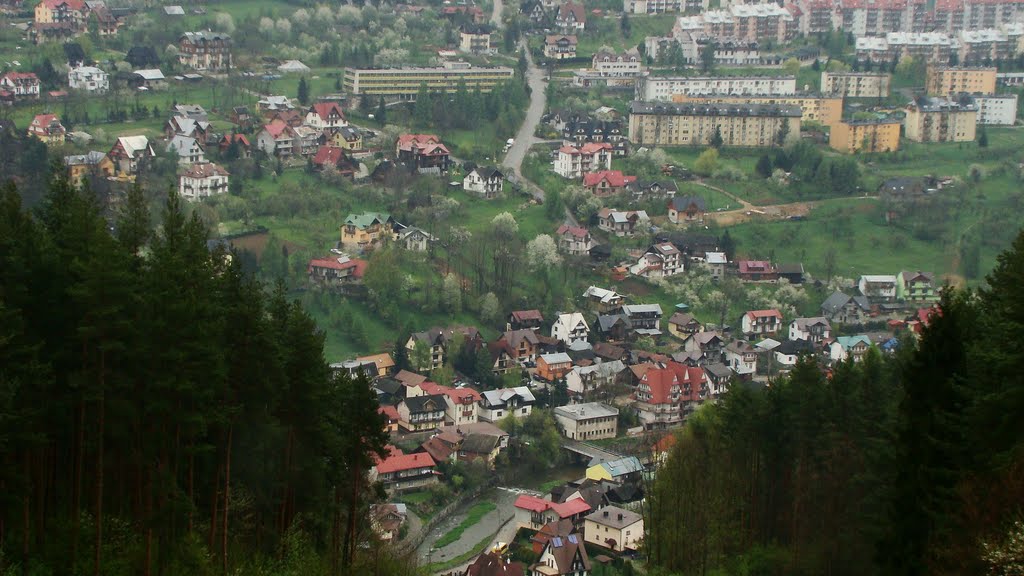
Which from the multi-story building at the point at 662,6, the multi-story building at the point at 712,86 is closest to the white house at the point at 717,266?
the multi-story building at the point at 712,86

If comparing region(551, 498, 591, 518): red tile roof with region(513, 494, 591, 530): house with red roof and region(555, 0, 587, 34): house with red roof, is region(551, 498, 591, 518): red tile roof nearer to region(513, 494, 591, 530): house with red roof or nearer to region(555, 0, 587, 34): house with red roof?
region(513, 494, 591, 530): house with red roof

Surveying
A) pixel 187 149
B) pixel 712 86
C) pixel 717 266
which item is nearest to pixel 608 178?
pixel 717 266

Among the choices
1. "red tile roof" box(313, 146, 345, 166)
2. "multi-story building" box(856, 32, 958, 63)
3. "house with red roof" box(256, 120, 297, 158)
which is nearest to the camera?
"red tile roof" box(313, 146, 345, 166)

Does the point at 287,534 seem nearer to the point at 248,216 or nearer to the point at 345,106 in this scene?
the point at 248,216

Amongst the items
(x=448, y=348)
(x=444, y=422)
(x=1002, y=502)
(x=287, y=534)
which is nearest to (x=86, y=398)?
(x=287, y=534)

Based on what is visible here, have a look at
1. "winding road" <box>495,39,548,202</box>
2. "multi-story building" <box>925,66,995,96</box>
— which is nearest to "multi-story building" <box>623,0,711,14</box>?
"winding road" <box>495,39,548,202</box>

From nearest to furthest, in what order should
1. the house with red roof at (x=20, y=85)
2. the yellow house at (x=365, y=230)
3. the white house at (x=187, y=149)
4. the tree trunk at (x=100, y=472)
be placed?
the tree trunk at (x=100, y=472) → the yellow house at (x=365, y=230) → the white house at (x=187, y=149) → the house with red roof at (x=20, y=85)

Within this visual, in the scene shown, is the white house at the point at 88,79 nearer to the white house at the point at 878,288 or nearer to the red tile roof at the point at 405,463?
the red tile roof at the point at 405,463
